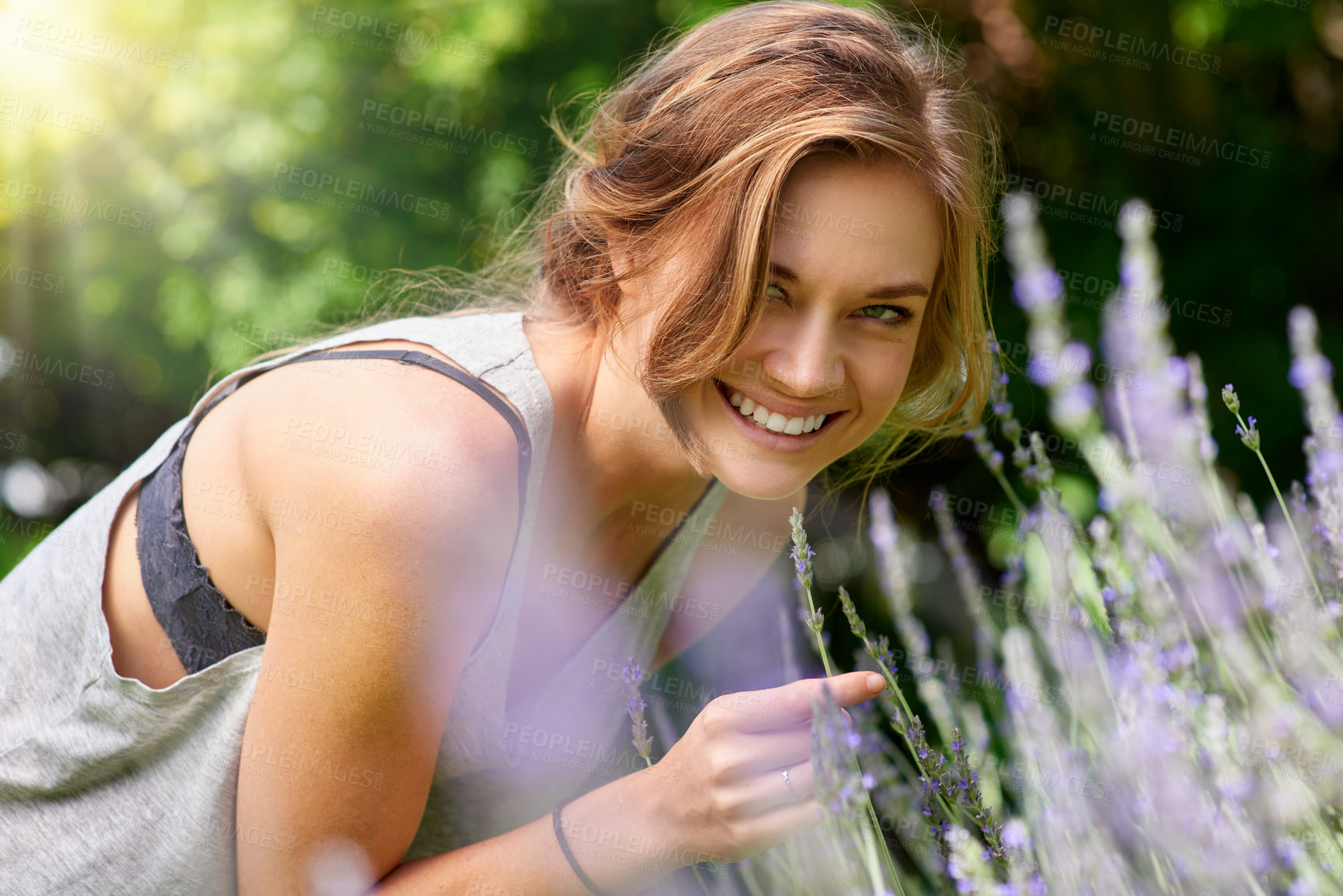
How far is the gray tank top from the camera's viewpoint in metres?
1.28

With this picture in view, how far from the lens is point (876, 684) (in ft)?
2.86

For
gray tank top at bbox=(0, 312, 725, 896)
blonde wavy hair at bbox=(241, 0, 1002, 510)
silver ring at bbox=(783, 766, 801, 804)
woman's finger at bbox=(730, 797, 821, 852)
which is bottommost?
woman's finger at bbox=(730, 797, 821, 852)

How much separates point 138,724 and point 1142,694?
1230mm

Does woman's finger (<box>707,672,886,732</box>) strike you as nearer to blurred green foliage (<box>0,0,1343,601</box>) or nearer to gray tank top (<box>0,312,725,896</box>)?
gray tank top (<box>0,312,725,896</box>)

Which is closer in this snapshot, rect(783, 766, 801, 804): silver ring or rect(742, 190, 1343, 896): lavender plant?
rect(742, 190, 1343, 896): lavender plant

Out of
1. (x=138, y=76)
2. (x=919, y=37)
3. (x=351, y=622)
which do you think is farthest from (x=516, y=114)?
(x=351, y=622)

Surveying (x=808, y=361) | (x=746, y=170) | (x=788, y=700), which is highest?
(x=746, y=170)

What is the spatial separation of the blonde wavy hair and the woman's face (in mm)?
36

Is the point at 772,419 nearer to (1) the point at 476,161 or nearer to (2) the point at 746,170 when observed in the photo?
(2) the point at 746,170

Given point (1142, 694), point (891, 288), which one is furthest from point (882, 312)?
point (1142, 694)

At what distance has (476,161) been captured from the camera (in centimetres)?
273

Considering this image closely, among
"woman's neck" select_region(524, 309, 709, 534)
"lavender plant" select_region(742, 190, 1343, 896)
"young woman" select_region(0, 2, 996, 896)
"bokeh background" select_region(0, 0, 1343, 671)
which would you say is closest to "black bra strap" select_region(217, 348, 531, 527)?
"young woman" select_region(0, 2, 996, 896)

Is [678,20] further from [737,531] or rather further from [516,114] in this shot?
[737,531]

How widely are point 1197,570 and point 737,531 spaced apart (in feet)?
4.02
